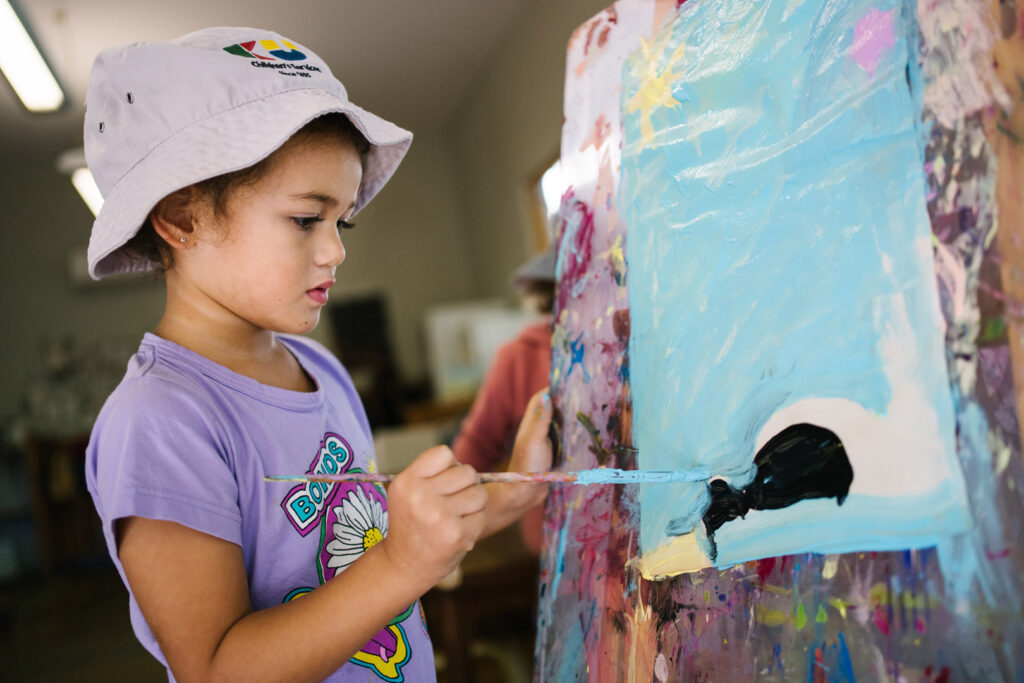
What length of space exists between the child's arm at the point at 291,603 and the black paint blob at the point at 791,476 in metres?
0.21

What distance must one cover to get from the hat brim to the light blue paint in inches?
12.2

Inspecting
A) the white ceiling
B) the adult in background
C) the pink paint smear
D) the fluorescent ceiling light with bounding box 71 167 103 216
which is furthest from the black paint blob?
the fluorescent ceiling light with bounding box 71 167 103 216

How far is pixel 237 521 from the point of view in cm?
59

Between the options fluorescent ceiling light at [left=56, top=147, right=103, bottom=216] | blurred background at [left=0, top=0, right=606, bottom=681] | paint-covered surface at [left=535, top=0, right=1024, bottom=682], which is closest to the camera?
paint-covered surface at [left=535, top=0, right=1024, bottom=682]

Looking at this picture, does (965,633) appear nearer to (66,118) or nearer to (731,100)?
(731,100)

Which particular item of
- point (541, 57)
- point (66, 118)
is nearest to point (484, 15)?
point (541, 57)

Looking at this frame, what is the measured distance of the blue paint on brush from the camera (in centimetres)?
61

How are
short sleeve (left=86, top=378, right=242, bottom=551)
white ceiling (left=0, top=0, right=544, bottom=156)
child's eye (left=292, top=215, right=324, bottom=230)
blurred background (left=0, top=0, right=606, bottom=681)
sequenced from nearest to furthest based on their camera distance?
1. short sleeve (left=86, top=378, right=242, bottom=551)
2. child's eye (left=292, top=215, right=324, bottom=230)
3. white ceiling (left=0, top=0, right=544, bottom=156)
4. blurred background (left=0, top=0, right=606, bottom=681)

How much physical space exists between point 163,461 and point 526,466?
0.37 metres

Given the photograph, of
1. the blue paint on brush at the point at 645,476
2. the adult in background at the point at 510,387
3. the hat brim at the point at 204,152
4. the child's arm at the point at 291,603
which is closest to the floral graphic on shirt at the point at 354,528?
the child's arm at the point at 291,603

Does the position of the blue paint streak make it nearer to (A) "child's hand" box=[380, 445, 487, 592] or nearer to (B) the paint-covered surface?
(B) the paint-covered surface

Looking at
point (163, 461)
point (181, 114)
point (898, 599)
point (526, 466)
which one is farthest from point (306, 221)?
point (898, 599)

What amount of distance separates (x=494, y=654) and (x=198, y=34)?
83.2 inches

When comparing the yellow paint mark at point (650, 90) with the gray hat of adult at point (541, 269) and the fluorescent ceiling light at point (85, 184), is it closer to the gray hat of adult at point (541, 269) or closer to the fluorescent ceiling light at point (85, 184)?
the gray hat of adult at point (541, 269)
